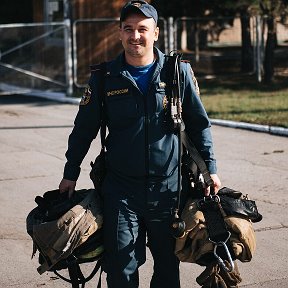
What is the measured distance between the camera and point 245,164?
9.92 metres

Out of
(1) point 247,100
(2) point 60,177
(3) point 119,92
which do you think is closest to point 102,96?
(3) point 119,92

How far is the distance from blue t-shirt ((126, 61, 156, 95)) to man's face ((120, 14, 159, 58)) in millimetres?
83

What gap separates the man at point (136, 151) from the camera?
4195 millimetres

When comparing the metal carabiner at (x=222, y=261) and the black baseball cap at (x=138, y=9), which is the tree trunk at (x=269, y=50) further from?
the metal carabiner at (x=222, y=261)

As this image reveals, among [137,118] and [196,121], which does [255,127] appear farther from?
[137,118]

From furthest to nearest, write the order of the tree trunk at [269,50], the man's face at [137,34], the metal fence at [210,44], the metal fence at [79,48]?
1. the metal fence at [210,44]
2. the tree trunk at [269,50]
3. the metal fence at [79,48]
4. the man's face at [137,34]

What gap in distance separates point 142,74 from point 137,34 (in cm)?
23

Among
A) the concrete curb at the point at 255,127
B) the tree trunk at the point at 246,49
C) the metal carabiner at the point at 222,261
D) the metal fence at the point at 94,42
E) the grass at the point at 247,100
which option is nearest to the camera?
the metal carabiner at the point at 222,261

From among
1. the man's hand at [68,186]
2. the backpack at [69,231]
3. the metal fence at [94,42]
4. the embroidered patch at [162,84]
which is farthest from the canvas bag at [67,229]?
the metal fence at [94,42]

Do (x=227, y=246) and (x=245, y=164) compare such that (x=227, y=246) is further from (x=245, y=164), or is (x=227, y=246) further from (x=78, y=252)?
(x=245, y=164)

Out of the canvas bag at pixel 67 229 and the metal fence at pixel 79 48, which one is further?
the metal fence at pixel 79 48

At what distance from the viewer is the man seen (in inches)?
165

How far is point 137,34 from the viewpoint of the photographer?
164 inches

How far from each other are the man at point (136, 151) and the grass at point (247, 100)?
8.40 metres
